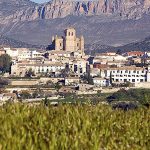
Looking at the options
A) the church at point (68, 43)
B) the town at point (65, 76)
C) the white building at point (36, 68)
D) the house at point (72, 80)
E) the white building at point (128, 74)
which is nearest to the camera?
the town at point (65, 76)

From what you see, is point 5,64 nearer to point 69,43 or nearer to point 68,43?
point 68,43

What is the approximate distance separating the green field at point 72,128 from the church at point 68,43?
8699 centimetres

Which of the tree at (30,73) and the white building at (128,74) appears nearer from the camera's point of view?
the tree at (30,73)

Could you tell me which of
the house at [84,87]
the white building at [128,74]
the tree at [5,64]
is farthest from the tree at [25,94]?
the tree at [5,64]

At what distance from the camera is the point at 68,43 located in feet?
315

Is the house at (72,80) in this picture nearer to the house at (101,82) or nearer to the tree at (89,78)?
the tree at (89,78)

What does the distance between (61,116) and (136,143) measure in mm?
1266

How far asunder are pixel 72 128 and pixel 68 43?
295 ft

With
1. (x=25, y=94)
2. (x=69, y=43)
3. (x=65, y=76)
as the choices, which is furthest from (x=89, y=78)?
(x=69, y=43)

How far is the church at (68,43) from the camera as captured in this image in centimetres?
9575

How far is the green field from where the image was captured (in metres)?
5.79

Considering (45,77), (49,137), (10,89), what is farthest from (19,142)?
(45,77)

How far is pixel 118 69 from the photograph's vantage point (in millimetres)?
66750

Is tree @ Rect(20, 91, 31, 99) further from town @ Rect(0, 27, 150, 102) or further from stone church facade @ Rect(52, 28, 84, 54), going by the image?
stone church facade @ Rect(52, 28, 84, 54)
